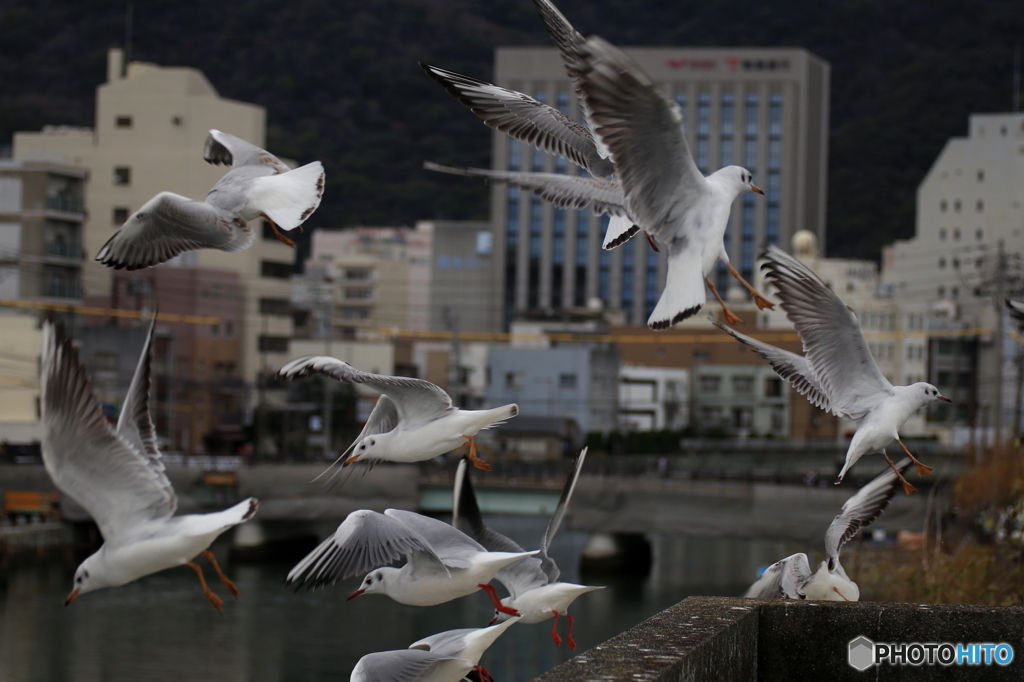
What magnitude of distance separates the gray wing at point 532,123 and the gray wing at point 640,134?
830 millimetres

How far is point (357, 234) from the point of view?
271ft

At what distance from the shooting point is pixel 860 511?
5.64m

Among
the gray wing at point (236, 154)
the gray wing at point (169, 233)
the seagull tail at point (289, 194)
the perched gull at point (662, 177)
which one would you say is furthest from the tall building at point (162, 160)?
the perched gull at point (662, 177)

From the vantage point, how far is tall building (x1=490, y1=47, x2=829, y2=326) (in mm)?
82438

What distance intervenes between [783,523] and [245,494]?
43.4 feet

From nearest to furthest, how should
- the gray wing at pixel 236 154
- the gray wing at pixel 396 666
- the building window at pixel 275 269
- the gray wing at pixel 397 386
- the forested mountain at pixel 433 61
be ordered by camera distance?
the gray wing at pixel 397 386 < the gray wing at pixel 396 666 < the gray wing at pixel 236 154 < the building window at pixel 275 269 < the forested mountain at pixel 433 61

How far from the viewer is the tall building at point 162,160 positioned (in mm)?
48312

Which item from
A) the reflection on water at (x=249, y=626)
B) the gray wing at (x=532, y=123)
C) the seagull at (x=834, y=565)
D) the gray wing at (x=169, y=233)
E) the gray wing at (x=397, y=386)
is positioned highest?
the gray wing at (x=532, y=123)

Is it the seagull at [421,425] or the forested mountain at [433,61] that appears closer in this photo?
the seagull at [421,425]

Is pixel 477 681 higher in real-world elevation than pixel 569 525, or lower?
higher

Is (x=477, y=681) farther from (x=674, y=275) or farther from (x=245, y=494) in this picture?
(x=245, y=494)

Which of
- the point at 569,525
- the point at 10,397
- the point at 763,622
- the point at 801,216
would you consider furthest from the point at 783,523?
the point at 801,216

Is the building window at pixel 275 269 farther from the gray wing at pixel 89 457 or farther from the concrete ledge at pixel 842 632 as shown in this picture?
the gray wing at pixel 89 457

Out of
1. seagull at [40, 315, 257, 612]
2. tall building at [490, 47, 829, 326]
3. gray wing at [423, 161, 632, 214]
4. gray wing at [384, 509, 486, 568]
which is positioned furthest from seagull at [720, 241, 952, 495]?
tall building at [490, 47, 829, 326]
